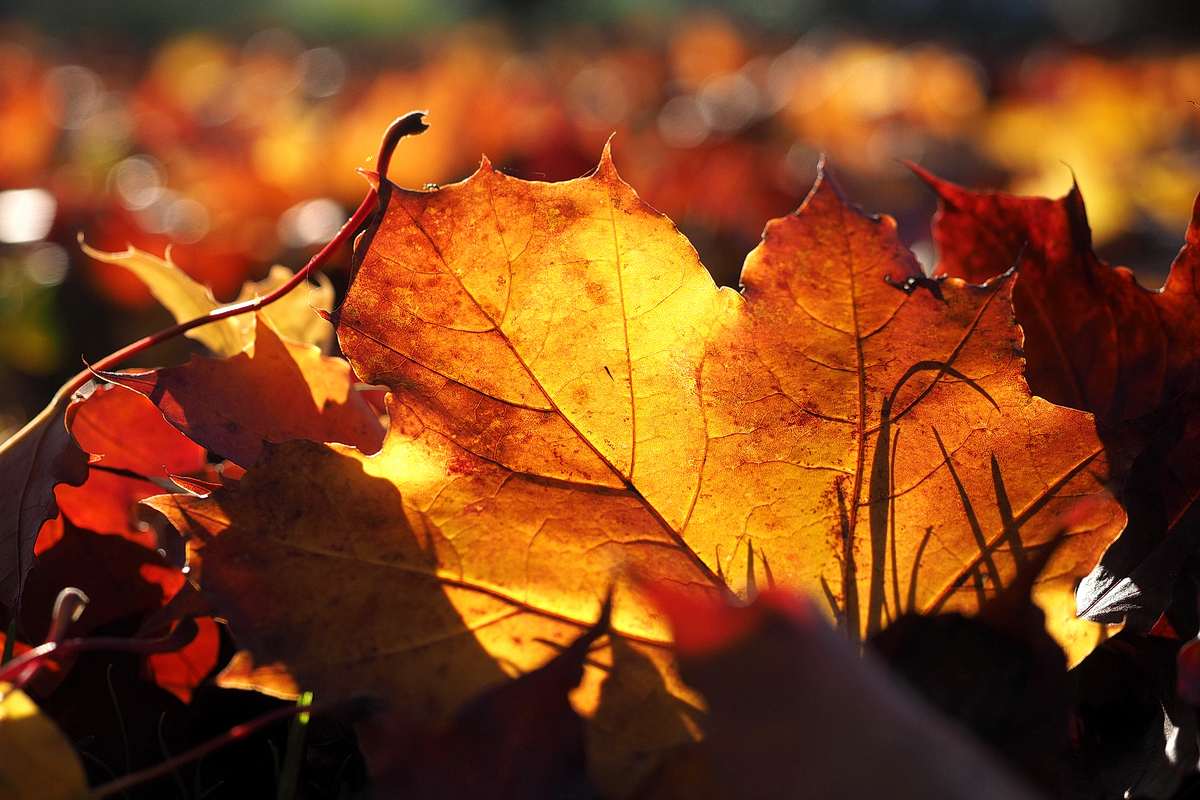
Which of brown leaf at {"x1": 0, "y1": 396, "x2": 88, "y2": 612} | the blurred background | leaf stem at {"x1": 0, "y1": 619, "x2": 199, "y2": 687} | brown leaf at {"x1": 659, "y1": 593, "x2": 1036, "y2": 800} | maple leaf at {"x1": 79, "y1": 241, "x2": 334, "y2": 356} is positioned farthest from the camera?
the blurred background

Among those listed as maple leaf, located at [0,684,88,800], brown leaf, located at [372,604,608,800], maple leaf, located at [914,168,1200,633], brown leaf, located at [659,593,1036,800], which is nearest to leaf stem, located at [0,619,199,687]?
maple leaf, located at [0,684,88,800]

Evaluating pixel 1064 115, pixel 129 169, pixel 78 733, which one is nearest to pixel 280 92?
pixel 129 169

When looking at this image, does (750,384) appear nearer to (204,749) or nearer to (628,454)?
(628,454)

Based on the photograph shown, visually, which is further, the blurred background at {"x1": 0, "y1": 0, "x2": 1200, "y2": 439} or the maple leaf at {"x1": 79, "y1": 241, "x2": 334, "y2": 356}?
the blurred background at {"x1": 0, "y1": 0, "x2": 1200, "y2": 439}

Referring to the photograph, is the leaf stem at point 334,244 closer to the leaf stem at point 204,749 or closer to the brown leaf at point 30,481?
the brown leaf at point 30,481

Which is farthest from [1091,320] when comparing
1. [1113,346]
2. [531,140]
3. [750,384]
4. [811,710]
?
[531,140]

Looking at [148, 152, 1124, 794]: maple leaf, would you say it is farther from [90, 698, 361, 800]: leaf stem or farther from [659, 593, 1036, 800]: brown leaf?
[659, 593, 1036, 800]: brown leaf

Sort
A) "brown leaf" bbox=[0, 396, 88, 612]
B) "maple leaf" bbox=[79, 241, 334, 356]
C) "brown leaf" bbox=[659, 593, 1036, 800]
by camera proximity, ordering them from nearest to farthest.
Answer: "brown leaf" bbox=[659, 593, 1036, 800], "brown leaf" bbox=[0, 396, 88, 612], "maple leaf" bbox=[79, 241, 334, 356]
